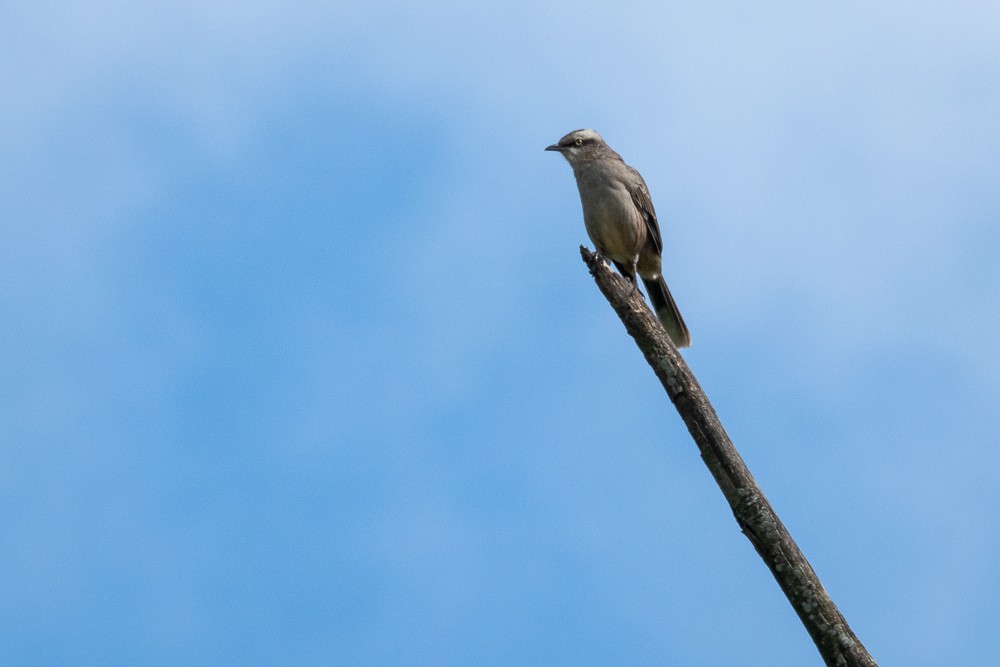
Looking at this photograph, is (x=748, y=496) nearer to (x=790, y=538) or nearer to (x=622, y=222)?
(x=790, y=538)

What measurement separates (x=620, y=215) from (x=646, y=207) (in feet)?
1.53

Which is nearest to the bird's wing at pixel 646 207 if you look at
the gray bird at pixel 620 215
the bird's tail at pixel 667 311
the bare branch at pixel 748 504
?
the gray bird at pixel 620 215

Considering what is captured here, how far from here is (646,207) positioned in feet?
35.6

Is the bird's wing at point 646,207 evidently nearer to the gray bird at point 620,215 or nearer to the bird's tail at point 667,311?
the gray bird at point 620,215

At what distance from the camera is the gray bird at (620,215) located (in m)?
10.5

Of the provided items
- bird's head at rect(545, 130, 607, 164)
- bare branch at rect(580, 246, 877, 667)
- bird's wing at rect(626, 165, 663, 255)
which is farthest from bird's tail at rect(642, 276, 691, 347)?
bare branch at rect(580, 246, 877, 667)

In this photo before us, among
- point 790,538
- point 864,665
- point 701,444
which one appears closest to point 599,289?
point 701,444

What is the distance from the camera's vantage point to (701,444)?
6797mm

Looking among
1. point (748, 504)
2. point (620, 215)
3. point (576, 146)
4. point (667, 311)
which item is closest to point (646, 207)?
point (620, 215)

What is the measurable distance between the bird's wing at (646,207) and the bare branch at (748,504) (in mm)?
3182

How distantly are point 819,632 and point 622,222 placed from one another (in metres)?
5.14

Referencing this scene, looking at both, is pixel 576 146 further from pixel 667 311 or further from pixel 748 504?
pixel 748 504

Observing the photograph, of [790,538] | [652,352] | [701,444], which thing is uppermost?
[652,352]

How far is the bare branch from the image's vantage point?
6.10 m
